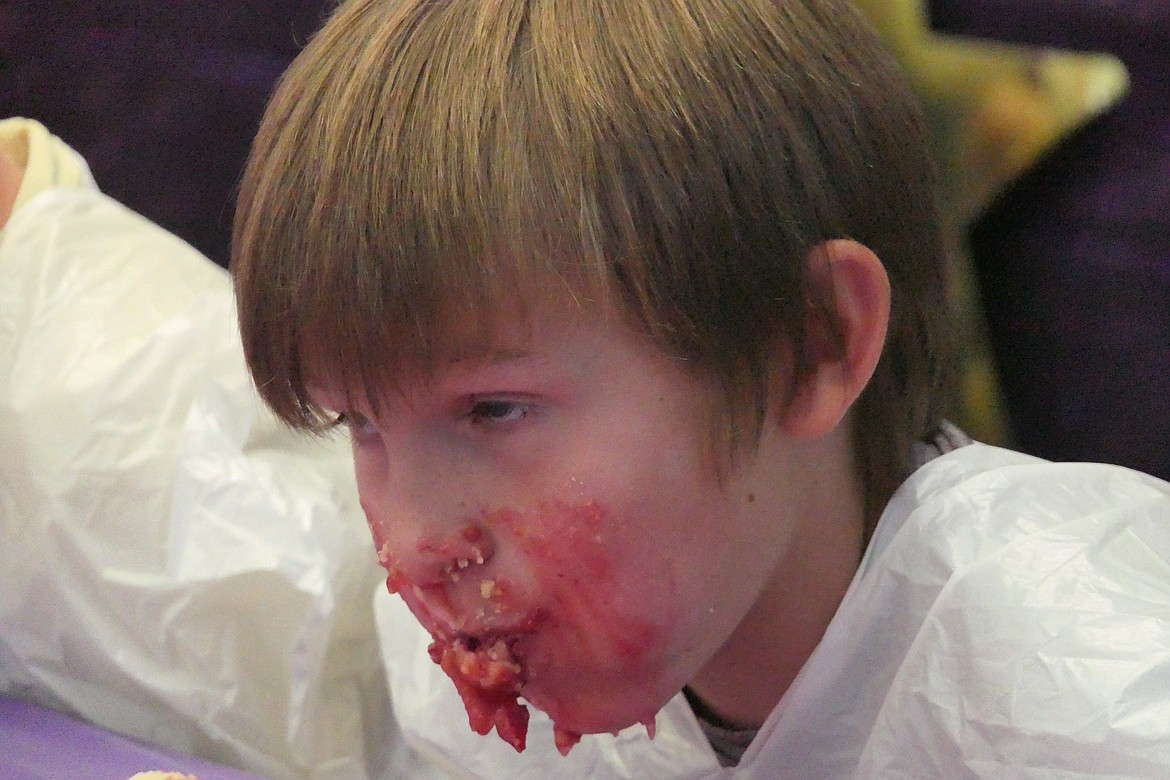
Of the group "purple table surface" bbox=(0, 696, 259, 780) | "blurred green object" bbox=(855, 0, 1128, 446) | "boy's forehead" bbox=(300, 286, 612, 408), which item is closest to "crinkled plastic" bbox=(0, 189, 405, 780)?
"purple table surface" bbox=(0, 696, 259, 780)

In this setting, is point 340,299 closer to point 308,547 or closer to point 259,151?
point 259,151

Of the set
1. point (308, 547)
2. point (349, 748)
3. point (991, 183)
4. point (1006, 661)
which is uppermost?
point (991, 183)

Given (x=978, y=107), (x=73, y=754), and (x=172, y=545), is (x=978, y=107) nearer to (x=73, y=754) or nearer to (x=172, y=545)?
(x=172, y=545)

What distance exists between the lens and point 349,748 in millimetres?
824

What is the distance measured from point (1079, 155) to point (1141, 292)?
4.2 inches

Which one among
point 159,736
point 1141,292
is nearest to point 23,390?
point 159,736

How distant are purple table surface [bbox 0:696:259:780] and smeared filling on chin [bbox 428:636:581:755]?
0.85 feet

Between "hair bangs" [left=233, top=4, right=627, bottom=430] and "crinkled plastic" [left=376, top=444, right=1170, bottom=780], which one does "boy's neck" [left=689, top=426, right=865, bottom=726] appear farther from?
"hair bangs" [left=233, top=4, right=627, bottom=430]

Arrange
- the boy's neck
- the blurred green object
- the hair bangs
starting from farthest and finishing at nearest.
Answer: the blurred green object → the boy's neck → the hair bangs

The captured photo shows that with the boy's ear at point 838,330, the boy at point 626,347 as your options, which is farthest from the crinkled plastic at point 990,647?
A: the boy's ear at point 838,330

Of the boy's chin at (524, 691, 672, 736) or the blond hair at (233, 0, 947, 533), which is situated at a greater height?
the blond hair at (233, 0, 947, 533)

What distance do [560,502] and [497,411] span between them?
53 millimetres

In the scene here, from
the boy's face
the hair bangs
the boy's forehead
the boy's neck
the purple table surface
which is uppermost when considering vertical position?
the hair bangs

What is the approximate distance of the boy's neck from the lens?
64 centimetres
